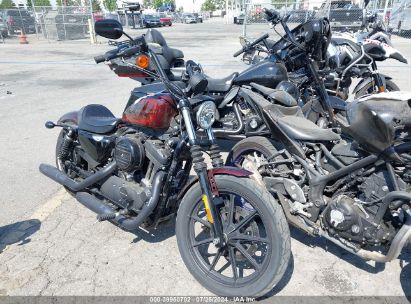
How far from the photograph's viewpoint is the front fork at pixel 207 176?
2566 millimetres

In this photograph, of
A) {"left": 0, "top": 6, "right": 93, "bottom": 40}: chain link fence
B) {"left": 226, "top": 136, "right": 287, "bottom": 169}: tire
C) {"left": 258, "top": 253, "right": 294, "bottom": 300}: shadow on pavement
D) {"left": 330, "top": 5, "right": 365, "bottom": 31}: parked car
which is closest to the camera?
{"left": 258, "top": 253, "right": 294, "bottom": 300}: shadow on pavement

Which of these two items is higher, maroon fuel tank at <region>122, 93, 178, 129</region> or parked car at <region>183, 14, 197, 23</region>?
maroon fuel tank at <region>122, 93, 178, 129</region>

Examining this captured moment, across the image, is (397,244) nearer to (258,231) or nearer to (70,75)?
(258,231)

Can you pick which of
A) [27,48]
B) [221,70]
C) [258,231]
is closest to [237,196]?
[258,231]

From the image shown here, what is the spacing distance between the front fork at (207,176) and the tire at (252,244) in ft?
0.24

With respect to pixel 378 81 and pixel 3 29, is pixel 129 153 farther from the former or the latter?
pixel 3 29

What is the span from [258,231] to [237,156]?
A: 4.18 feet

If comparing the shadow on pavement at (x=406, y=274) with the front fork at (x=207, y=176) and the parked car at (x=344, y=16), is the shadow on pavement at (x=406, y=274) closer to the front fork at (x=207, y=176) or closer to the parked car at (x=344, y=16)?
the front fork at (x=207, y=176)

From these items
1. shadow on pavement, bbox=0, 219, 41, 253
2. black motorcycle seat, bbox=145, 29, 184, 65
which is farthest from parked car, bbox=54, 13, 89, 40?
shadow on pavement, bbox=0, 219, 41, 253

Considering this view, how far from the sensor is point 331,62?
5969mm

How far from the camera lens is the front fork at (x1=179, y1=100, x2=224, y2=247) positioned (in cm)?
257

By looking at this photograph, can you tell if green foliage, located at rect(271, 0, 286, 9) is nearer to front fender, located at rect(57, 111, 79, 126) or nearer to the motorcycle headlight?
A: front fender, located at rect(57, 111, 79, 126)

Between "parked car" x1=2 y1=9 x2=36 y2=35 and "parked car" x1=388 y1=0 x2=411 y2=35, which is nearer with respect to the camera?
"parked car" x1=388 y1=0 x2=411 y2=35

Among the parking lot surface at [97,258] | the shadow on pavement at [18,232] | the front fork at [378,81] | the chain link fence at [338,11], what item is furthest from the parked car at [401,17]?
the shadow on pavement at [18,232]
